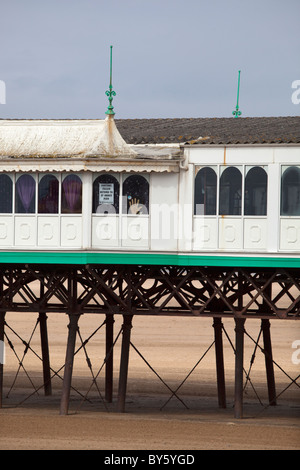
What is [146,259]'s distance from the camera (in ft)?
100

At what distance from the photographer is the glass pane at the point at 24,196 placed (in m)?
31.1

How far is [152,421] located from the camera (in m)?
31.3

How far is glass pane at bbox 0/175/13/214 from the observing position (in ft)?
102

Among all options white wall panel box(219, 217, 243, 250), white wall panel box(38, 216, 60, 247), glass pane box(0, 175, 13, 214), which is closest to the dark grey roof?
white wall panel box(219, 217, 243, 250)

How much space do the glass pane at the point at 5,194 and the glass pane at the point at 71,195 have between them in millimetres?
1399

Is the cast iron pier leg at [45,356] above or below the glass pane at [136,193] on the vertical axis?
below

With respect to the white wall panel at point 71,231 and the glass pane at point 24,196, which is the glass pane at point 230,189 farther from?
the glass pane at point 24,196

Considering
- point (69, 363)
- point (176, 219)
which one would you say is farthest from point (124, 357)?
point (176, 219)

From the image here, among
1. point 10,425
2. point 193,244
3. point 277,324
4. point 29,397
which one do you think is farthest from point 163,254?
point 277,324

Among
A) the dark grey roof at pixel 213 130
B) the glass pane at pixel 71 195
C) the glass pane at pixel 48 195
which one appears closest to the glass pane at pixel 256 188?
the dark grey roof at pixel 213 130

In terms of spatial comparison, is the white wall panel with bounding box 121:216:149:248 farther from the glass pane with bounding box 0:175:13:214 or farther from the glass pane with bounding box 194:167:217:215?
the glass pane with bounding box 0:175:13:214

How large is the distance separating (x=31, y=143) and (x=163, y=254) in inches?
180

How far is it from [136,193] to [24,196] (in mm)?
2831
